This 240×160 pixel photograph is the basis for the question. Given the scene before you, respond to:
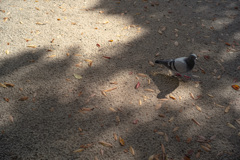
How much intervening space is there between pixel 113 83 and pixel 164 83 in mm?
932

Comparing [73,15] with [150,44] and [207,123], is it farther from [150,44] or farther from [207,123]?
[207,123]

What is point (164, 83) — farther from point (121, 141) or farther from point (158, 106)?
point (121, 141)

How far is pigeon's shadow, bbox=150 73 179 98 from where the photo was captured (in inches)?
124

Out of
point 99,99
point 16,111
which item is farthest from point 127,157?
point 16,111

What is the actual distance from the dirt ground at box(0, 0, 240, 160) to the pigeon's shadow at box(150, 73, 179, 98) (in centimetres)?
2

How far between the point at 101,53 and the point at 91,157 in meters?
2.13

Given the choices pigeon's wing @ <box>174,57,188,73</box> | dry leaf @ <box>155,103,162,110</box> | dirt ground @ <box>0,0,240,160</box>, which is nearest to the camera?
dirt ground @ <box>0,0,240,160</box>

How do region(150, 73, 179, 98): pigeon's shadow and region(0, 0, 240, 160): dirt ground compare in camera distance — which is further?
region(150, 73, 179, 98): pigeon's shadow

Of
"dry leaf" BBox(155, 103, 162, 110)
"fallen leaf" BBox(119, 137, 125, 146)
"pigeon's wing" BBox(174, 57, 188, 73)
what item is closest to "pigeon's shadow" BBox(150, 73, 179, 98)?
"dry leaf" BBox(155, 103, 162, 110)

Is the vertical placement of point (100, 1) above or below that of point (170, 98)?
above

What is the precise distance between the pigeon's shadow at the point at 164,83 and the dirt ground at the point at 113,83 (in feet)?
0.06

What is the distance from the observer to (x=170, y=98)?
10.0 ft

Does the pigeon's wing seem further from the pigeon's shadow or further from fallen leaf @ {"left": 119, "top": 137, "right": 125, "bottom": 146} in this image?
fallen leaf @ {"left": 119, "top": 137, "right": 125, "bottom": 146}

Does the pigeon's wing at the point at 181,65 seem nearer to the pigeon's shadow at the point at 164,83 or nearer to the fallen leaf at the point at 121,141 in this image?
the pigeon's shadow at the point at 164,83
